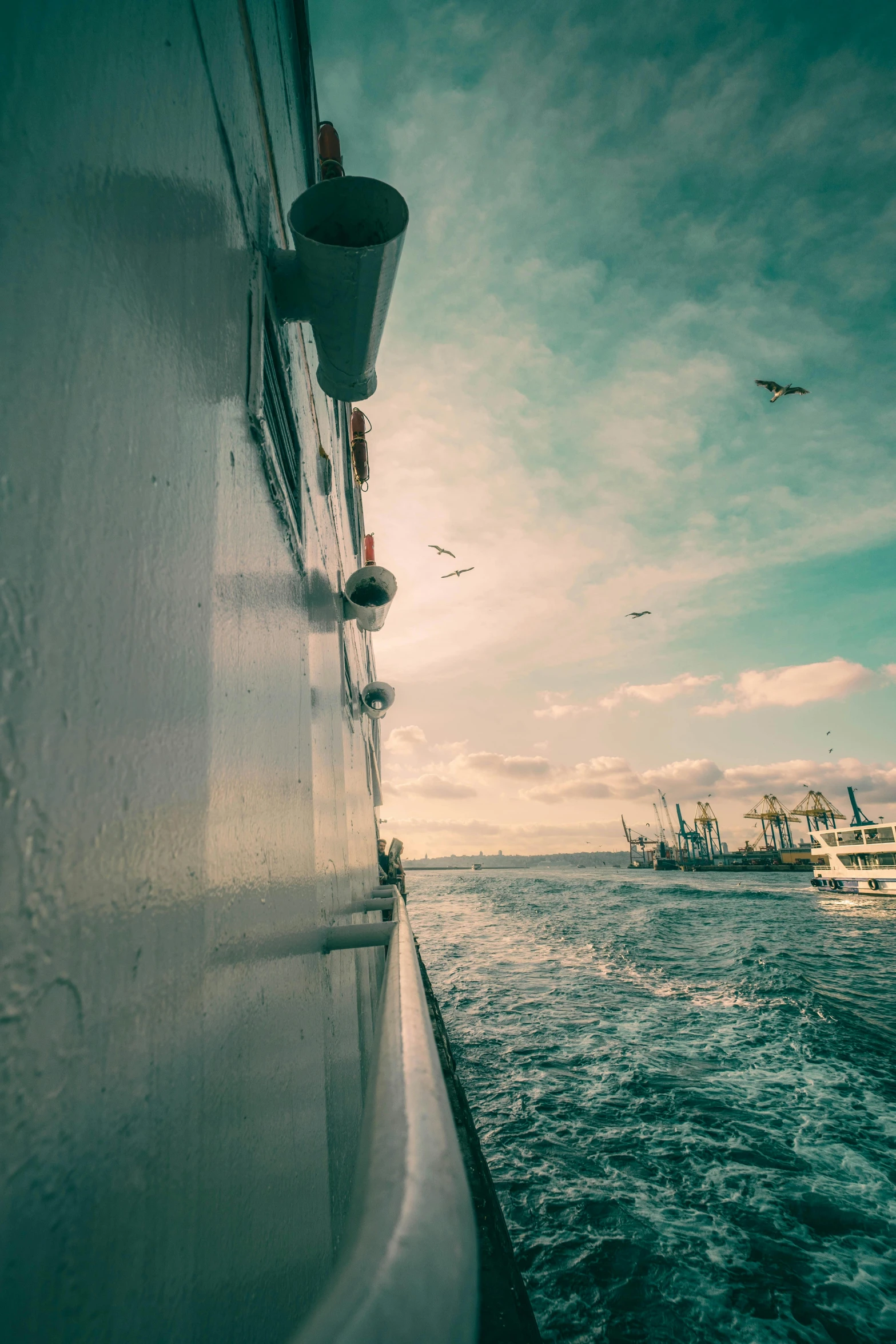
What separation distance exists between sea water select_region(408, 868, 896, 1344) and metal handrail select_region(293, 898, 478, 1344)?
6612 millimetres

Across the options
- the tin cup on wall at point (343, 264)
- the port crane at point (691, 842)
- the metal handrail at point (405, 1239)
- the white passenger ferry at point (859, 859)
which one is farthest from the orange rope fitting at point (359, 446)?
the port crane at point (691, 842)

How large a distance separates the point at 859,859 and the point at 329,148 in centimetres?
4733

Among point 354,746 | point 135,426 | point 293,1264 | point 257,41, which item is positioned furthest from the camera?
point 354,746

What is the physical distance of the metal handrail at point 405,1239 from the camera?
11.7 inches

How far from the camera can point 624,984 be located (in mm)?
15781

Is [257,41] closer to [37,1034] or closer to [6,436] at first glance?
[6,436]

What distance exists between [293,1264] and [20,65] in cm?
202

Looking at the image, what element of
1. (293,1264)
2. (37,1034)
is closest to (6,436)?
(37,1034)

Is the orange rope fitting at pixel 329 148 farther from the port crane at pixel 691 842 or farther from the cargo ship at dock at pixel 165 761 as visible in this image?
the port crane at pixel 691 842

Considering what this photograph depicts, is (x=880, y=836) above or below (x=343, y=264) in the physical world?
below

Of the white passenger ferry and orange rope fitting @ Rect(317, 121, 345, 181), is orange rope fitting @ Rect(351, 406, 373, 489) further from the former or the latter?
the white passenger ferry

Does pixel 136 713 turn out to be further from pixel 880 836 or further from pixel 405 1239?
Answer: pixel 880 836

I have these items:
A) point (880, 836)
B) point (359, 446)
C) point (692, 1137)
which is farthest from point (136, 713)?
point (880, 836)

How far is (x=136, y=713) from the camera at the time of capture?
67 centimetres
